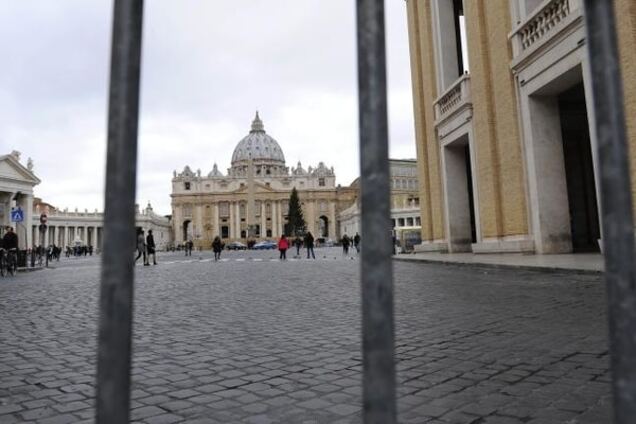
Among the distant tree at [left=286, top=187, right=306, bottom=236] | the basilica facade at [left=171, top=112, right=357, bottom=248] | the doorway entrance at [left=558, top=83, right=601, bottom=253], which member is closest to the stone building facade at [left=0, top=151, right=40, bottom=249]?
the doorway entrance at [left=558, top=83, right=601, bottom=253]

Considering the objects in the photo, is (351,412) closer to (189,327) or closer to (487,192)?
(189,327)

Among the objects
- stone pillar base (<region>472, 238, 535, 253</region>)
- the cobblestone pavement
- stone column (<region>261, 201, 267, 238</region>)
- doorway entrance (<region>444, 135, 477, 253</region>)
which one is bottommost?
the cobblestone pavement

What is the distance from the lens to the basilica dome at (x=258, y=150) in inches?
5650

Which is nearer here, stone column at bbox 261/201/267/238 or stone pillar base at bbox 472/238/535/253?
stone pillar base at bbox 472/238/535/253

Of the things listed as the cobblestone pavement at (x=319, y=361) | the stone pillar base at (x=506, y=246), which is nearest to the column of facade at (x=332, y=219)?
the stone pillar base at (x=506, y=246)

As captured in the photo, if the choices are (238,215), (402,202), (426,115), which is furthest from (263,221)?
(426,115)

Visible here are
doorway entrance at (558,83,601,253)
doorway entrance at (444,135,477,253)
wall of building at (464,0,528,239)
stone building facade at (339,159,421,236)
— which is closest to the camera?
wall of building at (464,0,528,239)

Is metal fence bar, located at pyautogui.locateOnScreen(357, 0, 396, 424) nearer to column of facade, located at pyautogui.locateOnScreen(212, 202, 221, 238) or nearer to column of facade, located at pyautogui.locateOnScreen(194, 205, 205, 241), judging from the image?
column of facade, located at pyautogui.locateOnScreen(212, 202, 221, 238)

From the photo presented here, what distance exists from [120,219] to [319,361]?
3.09 m

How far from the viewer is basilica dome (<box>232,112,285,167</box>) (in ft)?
471

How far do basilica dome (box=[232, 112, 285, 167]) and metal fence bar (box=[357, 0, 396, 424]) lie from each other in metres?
142

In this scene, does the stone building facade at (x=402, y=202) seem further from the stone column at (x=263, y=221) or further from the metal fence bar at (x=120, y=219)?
the metal fence bar at (x=120, y=219)

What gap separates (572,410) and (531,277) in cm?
694

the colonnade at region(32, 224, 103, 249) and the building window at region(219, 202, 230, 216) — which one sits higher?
the building window at region(219, 202, 230, 216)
